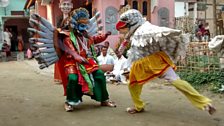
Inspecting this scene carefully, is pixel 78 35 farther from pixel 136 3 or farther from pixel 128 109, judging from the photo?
pixel 136 3

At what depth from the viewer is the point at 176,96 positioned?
663cm

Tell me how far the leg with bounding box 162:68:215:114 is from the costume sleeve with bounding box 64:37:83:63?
1.33 m

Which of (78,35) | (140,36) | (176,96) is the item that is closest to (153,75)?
(140,36)

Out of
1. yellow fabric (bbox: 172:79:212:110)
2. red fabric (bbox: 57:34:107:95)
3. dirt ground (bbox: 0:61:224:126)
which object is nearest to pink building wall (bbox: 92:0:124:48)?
dirt ground (bbox: 0:61:224:126)

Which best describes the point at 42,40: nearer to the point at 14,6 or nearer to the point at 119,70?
the point at 119,70

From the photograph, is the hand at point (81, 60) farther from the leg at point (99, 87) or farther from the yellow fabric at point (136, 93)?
the yellow fabric at point (136, 93)

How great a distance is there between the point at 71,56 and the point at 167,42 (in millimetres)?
1510

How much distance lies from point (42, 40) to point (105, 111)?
1.42 metres

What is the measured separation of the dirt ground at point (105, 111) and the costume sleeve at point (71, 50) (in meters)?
0.81

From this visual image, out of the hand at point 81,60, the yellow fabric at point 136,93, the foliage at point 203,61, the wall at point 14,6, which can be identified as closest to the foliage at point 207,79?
the foliage at point 203,61

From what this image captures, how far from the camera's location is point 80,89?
5.57 meters

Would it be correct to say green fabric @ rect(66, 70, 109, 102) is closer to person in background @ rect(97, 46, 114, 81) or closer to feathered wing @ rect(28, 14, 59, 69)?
feathered wing @ rect(28, 14, 59, 69)

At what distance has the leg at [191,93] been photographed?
453 cm

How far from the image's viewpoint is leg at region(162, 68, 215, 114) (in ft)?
14.9
